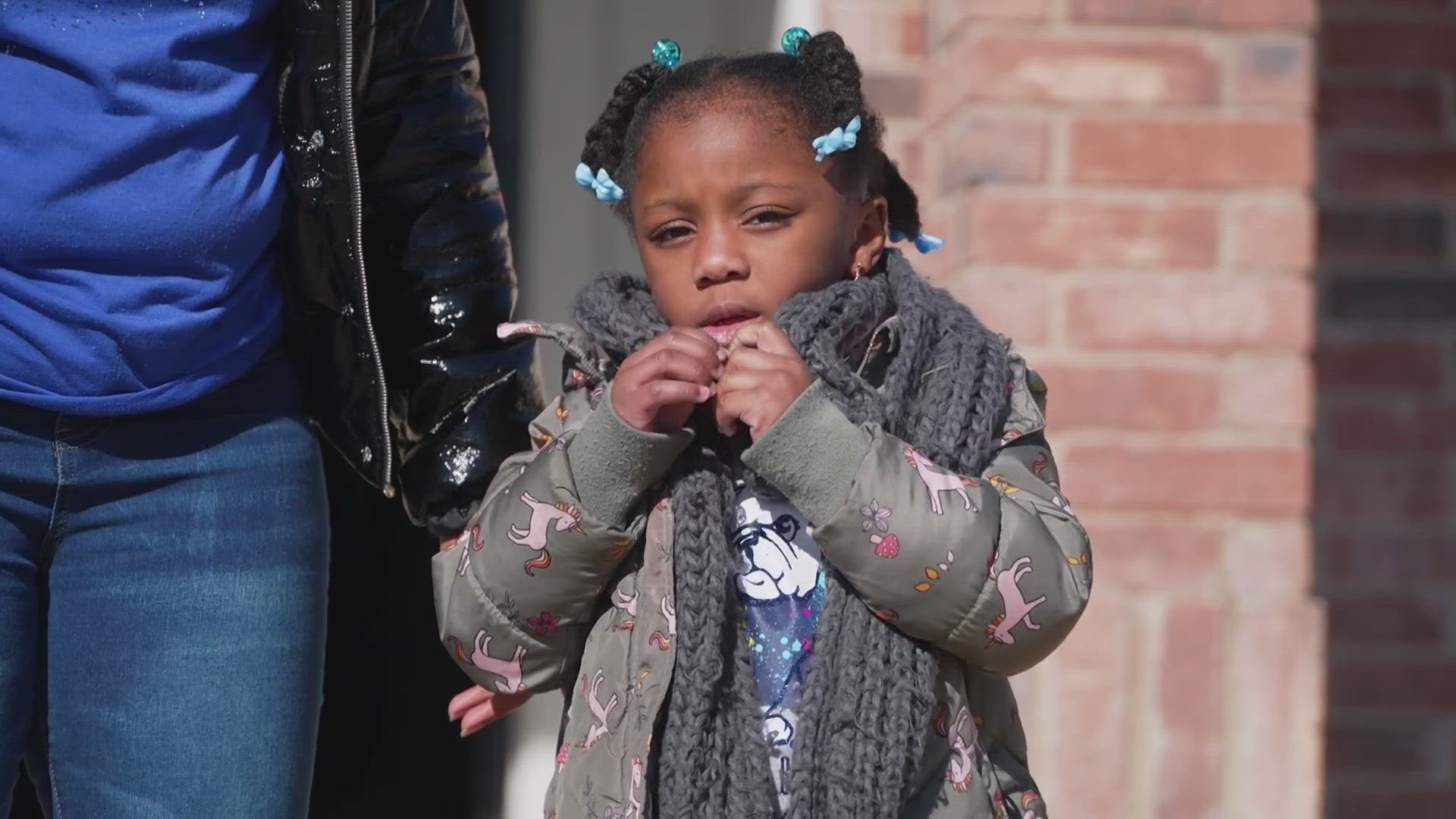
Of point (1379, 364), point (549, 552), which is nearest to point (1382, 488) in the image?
point (1379, 364)

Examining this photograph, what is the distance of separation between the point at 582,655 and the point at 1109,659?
1.18 metres

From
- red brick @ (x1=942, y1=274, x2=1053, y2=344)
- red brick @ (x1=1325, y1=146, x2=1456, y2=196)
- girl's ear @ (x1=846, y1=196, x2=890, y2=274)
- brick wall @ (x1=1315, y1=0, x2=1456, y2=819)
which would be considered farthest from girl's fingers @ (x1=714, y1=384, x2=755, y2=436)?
red brick @ (x1=1325, y1=146, x2=1456, y2=196)

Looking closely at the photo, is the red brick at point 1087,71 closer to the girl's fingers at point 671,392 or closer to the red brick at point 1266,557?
the red brick at point 1266,557

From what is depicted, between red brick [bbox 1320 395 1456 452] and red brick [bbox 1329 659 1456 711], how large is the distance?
42 centimetres

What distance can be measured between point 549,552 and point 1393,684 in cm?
221

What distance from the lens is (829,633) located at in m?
1.87

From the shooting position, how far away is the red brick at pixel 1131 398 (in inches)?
115

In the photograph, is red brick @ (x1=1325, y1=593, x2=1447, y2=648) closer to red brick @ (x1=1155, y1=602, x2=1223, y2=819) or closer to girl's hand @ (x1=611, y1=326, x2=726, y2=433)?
red brick @ (x1=1155, y1=602, x2=1223, y2=819)

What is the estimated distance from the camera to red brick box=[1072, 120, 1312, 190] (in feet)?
9.64

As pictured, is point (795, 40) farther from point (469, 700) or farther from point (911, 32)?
point (911, 32)

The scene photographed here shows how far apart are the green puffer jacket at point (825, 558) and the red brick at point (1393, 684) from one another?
5.71ft

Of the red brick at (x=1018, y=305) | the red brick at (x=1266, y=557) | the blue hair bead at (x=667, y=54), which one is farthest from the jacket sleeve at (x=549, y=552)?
the red brick at (x=1266, y=557)

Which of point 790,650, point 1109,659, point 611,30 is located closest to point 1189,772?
point 1109,659

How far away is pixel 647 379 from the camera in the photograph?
6.12ft
